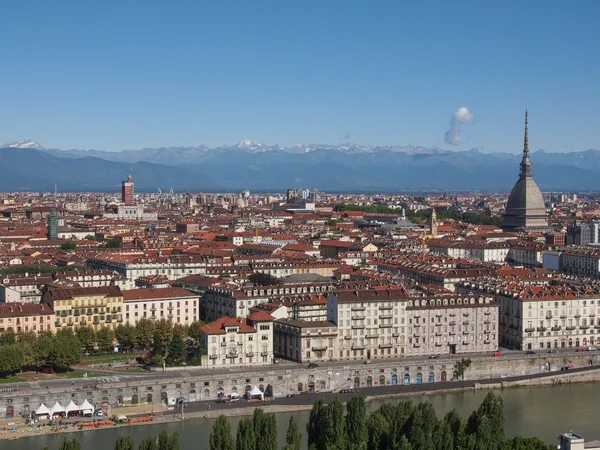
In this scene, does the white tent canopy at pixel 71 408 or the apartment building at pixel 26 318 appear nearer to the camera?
the white tent canopy at pixel 71 408

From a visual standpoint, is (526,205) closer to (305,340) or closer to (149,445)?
(305,340)

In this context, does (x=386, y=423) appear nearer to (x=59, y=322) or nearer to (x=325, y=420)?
(x=325, y=420)

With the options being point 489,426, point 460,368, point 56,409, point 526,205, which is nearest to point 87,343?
point 56,409

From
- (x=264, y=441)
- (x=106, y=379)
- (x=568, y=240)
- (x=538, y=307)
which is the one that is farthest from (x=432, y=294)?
(x=568, y=240)

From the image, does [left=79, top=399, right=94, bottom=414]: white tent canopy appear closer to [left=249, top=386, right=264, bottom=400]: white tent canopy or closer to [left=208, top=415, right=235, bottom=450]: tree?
[left=249, top=386, right=264, bottom=400]: white tent canopy

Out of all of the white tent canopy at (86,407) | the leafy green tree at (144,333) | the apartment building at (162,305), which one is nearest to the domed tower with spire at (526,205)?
the apartment building at (162,305)

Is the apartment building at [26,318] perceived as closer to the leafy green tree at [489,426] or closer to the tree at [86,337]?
the tree at [86,337]

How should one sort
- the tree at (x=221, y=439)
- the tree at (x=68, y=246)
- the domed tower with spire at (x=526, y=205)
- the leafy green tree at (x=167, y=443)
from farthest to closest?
the domed tower with spire at (x=526, y=205), the tree at (x=68, y=246), the tree at (x=221, y=439), the leafy green tree at (x=167, y=443)
